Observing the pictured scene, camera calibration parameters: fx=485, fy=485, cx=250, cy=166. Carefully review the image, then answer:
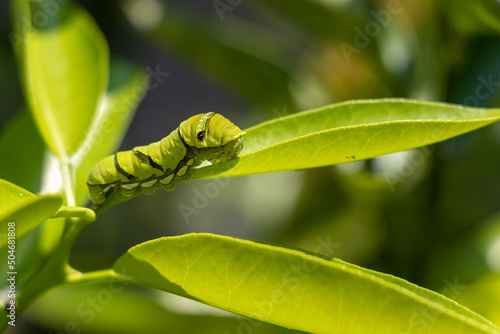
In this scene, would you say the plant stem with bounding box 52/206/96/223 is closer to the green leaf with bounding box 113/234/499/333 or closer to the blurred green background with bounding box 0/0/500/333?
the green leaf with bounding box 113/234/499/333

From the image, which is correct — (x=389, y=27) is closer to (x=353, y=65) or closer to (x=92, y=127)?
(x=353, y=65)

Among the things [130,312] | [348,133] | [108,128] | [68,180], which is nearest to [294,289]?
[348,133]

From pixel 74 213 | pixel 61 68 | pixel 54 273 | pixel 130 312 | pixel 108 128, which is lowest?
pixel 130 312

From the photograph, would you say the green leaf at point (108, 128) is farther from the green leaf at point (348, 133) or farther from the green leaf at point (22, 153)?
the green leaf at point (348, 133)

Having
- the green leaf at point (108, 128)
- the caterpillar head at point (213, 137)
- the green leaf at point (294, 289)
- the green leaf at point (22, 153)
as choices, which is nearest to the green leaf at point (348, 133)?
the caterpillar head at point (213, 137)

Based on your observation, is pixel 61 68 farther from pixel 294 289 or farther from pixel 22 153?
pixel 294 289

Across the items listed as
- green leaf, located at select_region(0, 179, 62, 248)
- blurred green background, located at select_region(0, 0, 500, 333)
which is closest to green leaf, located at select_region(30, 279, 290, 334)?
blurred green background, located at select_region(0, 0, 500, 333)

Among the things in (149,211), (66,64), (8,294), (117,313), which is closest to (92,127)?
(66,64)
